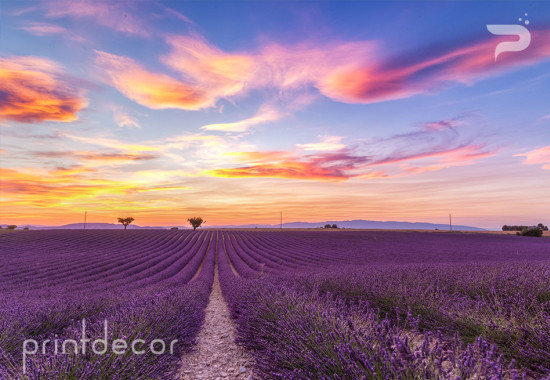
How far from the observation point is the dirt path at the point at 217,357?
3771 mm

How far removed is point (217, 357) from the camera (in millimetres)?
4344

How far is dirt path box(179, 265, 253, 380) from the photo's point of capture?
12.4ft

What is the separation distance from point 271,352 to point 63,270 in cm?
1358

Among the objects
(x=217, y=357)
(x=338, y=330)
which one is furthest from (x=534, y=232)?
(x=338, y=330)

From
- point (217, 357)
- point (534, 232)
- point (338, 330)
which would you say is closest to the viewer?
point (338, 330)

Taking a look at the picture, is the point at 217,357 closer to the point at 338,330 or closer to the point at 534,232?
the point at 338,330

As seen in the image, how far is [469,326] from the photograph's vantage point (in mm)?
3387

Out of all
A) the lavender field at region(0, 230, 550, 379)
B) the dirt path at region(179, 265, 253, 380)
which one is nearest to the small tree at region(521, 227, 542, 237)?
the lavender field at region(0, 230, 550, 379)

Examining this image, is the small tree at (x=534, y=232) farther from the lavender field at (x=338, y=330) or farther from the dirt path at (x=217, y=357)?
the dirt path at (x=217, y=357)

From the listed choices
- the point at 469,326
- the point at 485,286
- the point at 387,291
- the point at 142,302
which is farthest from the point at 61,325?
the point at 485,286

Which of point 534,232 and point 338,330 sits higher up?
point 338,330

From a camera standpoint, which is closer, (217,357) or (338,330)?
(338,330)

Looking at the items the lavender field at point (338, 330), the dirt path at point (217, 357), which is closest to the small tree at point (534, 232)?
the lavender field at point (338, 330)

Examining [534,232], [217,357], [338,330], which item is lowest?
[217,357]
